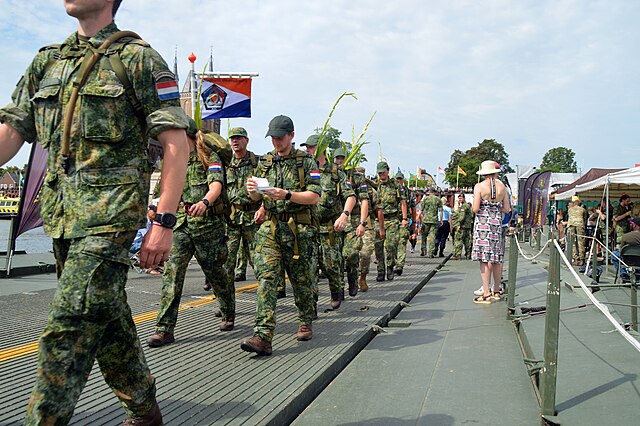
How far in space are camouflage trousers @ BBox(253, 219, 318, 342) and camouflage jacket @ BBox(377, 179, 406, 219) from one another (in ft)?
19.7

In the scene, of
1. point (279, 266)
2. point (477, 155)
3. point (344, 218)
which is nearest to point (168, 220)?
point (279, 266)

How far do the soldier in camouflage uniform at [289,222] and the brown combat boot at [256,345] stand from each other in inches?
15.1

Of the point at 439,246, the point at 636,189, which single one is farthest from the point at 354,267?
the point at 636,189

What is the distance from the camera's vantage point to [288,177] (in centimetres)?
538

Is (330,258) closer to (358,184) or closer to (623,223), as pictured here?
(358,184)

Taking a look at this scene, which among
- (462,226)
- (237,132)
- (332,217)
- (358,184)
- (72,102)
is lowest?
(462,226)

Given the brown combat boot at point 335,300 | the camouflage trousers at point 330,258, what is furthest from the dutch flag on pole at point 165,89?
the brown combat boot at point 335,300

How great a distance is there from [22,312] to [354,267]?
4.66 metres

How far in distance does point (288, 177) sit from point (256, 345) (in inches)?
62.8

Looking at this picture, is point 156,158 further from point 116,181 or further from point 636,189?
point 636,189

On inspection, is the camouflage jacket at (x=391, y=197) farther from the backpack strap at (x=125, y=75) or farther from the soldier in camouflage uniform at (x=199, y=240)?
the backpack strap at (x=125, y=75)

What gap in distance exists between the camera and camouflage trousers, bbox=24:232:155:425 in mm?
2379

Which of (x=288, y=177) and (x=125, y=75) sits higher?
(x=125, y=75)

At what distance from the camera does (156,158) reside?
3184 mm
